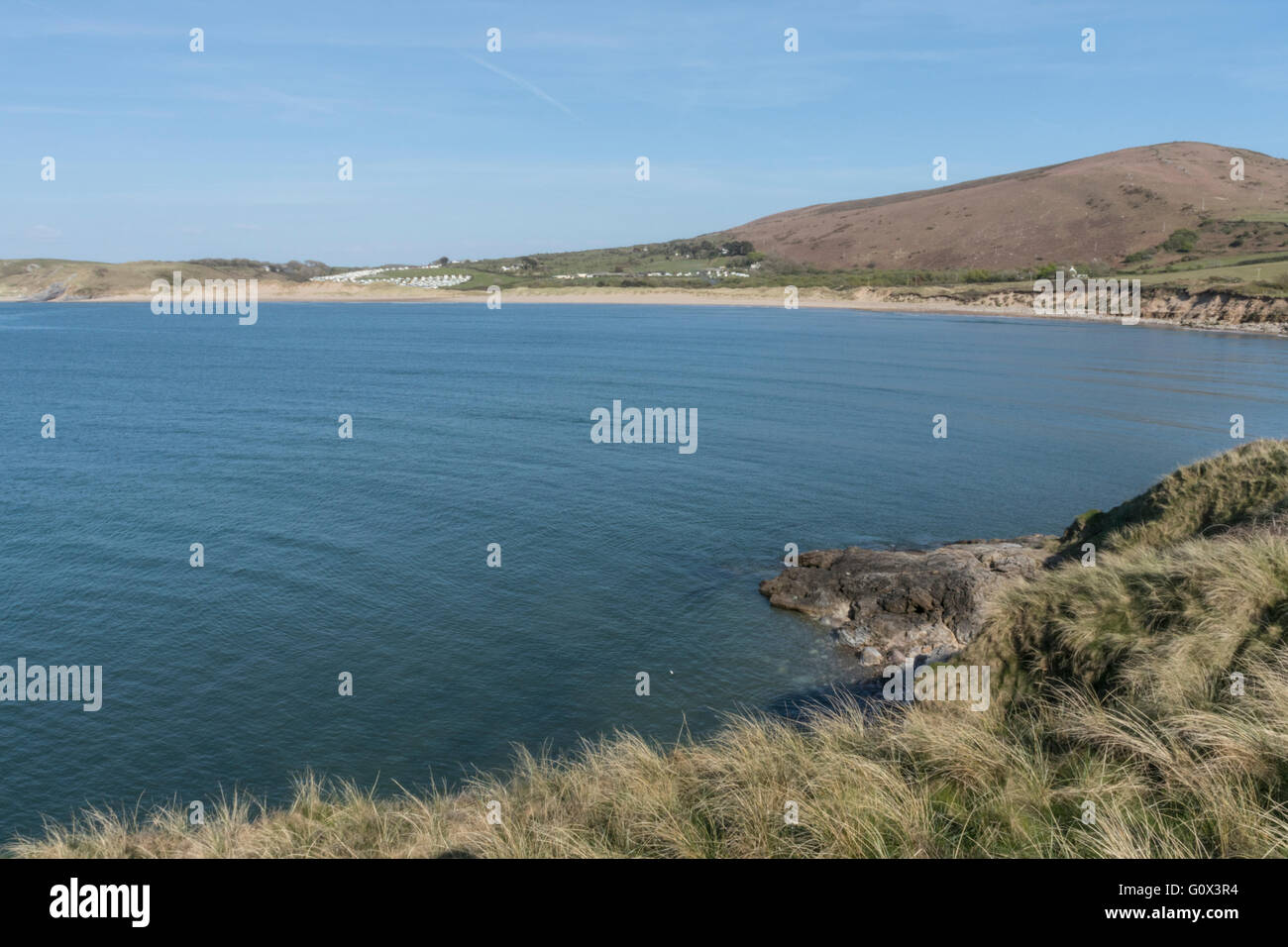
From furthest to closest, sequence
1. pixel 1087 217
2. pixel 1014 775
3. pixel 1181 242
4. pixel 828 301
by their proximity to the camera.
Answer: pixel 1087 217, pixel 828 301, pixel 1181 242, pixel 1014 775

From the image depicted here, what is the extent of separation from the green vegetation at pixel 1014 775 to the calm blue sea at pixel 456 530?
4.13 metres

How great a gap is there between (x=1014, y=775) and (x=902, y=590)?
14322 millimetres

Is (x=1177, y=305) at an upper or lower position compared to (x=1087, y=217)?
lower

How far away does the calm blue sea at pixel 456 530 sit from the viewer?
1591 centimetres
